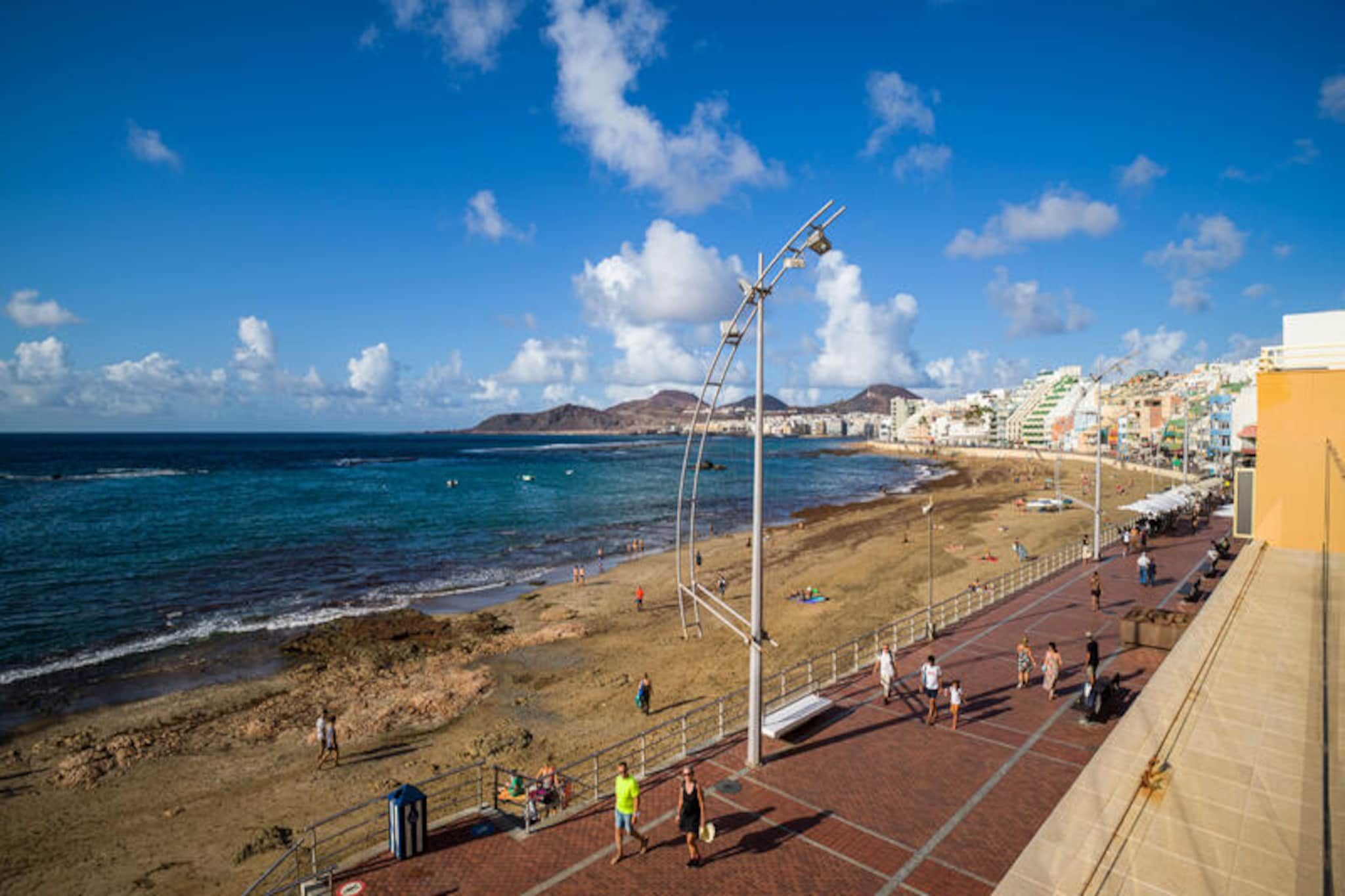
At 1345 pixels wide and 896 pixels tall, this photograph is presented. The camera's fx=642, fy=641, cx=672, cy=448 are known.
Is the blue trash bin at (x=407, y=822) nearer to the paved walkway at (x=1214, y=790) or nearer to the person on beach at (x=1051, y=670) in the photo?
the paved walkway at (x=1214, y=790)

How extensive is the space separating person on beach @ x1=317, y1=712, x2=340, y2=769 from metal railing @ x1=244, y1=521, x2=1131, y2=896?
2265 millimetres

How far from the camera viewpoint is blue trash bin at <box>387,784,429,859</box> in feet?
29.3

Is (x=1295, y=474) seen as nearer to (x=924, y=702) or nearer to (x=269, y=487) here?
(x=924, y=702)

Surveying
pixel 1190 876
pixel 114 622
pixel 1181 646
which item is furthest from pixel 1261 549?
pixel 114 622

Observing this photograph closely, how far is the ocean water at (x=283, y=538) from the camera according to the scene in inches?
1179

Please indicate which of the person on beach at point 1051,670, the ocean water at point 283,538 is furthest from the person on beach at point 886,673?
the ocean water at point 283,538

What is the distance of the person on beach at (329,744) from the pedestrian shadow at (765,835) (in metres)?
11.4

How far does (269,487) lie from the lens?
277 feet

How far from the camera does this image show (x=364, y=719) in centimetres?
1900

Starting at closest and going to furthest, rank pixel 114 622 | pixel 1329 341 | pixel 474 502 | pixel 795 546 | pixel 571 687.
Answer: pixel 1329 341 < pixel 571 687 < pixel 114 622 < pixel 795 546 < pixel 474 502

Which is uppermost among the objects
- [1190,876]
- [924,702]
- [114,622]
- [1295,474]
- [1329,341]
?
[1329,341]

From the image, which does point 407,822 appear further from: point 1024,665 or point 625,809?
point 1024,665

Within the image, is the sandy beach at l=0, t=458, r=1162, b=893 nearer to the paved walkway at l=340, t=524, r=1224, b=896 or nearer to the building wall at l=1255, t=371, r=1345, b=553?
the paved walkway at l=340, t=524, r=1224, b=896

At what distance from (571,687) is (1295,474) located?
22.9m
